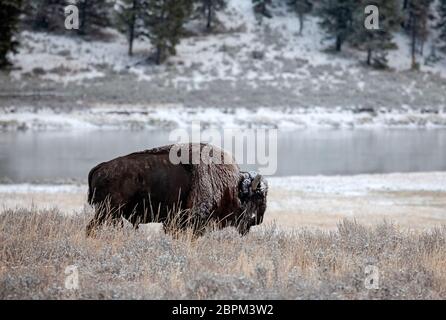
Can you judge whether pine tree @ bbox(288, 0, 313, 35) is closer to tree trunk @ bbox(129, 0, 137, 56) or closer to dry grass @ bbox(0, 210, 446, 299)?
tree trunk @ bbox(129, 0, 137, 56)

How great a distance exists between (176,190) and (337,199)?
11242 mm

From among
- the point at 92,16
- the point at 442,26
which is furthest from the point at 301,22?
the point at 92,16

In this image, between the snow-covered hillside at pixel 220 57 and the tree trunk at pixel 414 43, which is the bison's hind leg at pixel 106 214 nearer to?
the snow-covered hillside at pixel 220 57

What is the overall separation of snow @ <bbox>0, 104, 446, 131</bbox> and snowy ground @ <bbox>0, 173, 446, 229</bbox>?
17441mm

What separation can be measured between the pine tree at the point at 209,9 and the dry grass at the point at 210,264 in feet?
172

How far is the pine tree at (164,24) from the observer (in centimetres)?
4938

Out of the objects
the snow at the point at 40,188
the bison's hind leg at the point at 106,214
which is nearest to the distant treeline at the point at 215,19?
the snow at the point at 40,188

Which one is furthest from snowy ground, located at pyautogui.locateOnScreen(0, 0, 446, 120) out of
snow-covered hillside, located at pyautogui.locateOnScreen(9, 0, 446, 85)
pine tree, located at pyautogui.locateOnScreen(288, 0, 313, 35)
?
pine tree, located at pyautogui.locateOnScreen(288, 0, 313, 35)

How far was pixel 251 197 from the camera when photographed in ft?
22.2

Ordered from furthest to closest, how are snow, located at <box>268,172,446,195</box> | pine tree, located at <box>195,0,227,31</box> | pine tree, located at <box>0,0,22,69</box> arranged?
pine tree, located at <box>195,0,227,31</box> → pine tree, located at <box>0,0,22,69</box> → snow, located at <box>268,172,446,195</box>

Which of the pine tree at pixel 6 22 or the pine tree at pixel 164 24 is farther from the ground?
the pine tree at pixel 164 24

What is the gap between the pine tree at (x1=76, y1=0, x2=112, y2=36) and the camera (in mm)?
53444

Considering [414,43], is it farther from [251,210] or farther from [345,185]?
[251,210]
